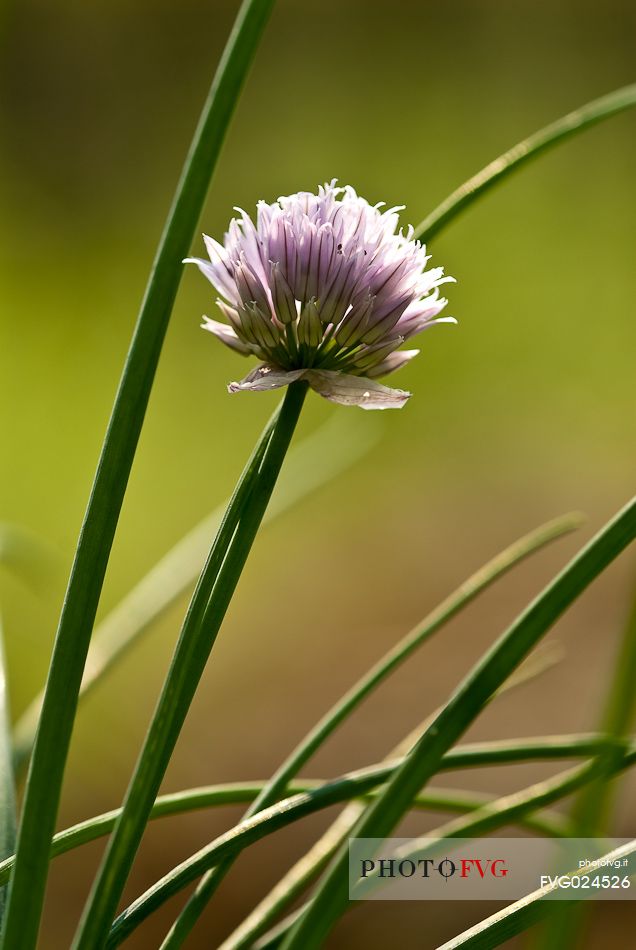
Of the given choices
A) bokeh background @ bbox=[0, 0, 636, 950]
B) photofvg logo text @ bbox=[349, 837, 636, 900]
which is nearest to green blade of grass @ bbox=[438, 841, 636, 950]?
photofvg logo text @ bbox=[349, 837, 636, 900]

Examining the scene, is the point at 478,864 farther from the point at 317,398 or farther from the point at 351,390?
the point at 317,398

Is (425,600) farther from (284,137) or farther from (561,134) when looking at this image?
(284,137)

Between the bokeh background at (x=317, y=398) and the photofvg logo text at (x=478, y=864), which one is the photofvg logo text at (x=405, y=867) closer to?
the photofvg logo text at (x=478, y=864)

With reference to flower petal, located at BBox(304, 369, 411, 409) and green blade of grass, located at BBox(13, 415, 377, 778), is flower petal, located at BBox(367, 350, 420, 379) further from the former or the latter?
green blade of grass, located at BBox(13, 415, 377, 778)

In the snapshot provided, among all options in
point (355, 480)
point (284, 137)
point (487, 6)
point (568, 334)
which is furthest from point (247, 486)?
point (487, 6)

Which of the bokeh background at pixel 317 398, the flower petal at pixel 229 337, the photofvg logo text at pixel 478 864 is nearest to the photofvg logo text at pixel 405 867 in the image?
the photofvg logo text at pixel 478 864

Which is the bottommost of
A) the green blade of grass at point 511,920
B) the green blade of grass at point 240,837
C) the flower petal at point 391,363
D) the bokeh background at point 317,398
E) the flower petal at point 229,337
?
the green blade of grass at point 511,920

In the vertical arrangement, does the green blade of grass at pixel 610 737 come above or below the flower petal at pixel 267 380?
below
